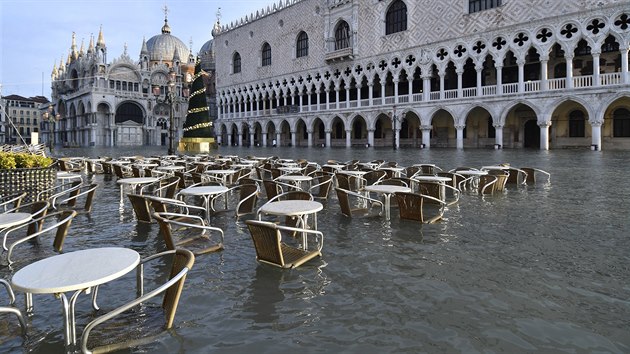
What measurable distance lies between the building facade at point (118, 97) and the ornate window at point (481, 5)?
3956 centimetres

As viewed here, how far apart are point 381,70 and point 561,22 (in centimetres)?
1406

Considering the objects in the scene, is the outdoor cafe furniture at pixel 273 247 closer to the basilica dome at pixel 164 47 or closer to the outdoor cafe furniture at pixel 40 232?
the outdoor cafe furniture at pixel 40 232

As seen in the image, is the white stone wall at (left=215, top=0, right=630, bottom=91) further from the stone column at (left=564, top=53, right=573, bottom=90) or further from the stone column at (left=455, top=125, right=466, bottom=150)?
the stone column at (left=455, top=125, right=466, bottom=150)

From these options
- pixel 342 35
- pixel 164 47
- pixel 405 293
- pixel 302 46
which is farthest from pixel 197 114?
pixel 164 47

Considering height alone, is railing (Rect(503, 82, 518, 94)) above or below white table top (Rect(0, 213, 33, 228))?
above

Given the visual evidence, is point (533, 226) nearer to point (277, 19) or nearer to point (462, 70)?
point (462, 70)

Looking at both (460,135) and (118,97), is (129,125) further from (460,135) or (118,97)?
(460,135)

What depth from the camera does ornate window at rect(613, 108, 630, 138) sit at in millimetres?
26359

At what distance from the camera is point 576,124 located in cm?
2858

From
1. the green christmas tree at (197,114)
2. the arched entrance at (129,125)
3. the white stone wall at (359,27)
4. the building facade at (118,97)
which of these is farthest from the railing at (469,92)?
the arched entrance at (129,125)

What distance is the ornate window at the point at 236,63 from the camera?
53.2 metres

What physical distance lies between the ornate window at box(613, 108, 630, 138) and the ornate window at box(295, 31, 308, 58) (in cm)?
2816

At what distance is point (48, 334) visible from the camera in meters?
3.15

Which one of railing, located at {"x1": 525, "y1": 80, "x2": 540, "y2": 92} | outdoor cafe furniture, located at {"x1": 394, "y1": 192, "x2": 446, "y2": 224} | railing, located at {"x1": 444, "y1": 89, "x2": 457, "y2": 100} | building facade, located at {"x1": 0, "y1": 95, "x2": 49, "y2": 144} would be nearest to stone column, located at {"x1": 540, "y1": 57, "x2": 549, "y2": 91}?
railing, located at {"x1": 525, "y1": 80, "x2": 540, "y2": 92}
